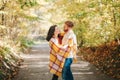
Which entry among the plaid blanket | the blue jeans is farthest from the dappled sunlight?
the plaid blanket

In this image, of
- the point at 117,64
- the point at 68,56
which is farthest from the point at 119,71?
the point at 68,56

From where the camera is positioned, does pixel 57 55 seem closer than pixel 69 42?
No

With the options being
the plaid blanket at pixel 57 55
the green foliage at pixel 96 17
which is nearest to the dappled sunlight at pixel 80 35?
the green foliage at pixel 96 17

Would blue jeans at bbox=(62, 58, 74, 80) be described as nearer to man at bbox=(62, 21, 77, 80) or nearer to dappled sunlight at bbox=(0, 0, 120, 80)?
man at bbox=(62, 21, 77, 80)

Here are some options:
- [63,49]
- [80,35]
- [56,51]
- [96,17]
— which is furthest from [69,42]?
[80,35]

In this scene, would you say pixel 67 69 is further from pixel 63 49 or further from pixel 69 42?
pixel 69 42

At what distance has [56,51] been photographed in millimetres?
9289

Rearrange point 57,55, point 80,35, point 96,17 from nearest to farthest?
1. point 57,55
2. point 96,17
3. point 80,35

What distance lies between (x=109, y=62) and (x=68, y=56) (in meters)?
6.99

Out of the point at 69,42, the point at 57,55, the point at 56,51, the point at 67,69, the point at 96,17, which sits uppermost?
the point at 69,42

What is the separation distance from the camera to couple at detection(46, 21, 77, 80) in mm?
→ 9180

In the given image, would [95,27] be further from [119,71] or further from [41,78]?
[41,78]

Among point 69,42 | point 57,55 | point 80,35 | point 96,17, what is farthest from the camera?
point 80,35

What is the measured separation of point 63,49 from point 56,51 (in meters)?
0.23
